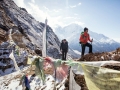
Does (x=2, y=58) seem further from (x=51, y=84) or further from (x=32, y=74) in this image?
(x=51, y=84)

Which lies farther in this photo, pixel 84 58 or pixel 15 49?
pixel 15 49

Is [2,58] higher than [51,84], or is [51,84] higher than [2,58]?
[2,58]

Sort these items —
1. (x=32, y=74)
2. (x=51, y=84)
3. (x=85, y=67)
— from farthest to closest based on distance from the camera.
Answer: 1. (x=32, y=74)
2. (x=51, y=84)
3. (x=85, y=67)

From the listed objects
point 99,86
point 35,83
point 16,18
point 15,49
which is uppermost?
point 16,18

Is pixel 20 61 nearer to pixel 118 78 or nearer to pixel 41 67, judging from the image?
pixel 41 67

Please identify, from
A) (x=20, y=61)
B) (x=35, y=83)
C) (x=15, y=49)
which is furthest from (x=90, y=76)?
(x=15, y=49)

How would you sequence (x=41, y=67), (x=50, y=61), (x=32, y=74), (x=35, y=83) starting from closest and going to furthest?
(x=50, y=61) → (x=41, y=67) → (x=35, y=83) → (x=32, y=74)

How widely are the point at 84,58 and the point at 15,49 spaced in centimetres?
1208

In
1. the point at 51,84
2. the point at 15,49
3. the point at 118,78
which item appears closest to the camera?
the point at 118,78

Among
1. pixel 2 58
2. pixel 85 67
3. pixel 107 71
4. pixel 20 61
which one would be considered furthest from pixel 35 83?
pixel 2 58

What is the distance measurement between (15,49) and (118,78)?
62.0ft

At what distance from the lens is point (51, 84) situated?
28.0 feet

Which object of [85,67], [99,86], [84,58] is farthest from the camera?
[84,58]

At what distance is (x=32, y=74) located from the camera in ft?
34.2
